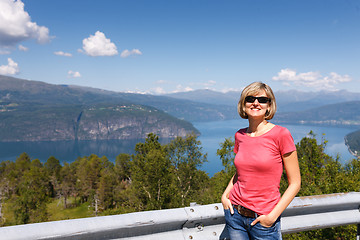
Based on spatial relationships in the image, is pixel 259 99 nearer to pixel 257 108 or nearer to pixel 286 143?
pixel 257 108

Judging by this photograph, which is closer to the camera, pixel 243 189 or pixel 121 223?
pixel 121 223

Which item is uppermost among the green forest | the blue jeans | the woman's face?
the woman's face

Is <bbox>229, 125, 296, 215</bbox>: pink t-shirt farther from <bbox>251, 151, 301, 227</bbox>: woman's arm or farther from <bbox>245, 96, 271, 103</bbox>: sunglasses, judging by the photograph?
<bbox>245, 96, 271, 103</bbox>: sunglasses

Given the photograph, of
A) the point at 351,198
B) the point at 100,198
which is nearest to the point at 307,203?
the point at 351,198

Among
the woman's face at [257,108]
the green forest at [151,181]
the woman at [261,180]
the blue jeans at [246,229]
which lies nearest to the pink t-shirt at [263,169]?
the woman at [261,180]

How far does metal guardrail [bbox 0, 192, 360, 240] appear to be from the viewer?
232 cm

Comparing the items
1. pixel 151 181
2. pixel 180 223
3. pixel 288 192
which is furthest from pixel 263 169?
pixel 151 181

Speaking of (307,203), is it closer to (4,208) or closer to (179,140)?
(179,140)

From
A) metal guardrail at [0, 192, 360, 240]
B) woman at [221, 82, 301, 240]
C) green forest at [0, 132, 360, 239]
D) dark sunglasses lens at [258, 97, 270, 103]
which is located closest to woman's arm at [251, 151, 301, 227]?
woman at [221, 82, 301, 240]

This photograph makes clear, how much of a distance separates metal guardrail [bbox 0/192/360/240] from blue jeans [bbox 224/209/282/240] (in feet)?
0.48

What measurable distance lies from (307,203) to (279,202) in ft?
2.77

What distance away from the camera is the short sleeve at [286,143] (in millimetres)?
2617

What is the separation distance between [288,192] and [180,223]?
3.96ft

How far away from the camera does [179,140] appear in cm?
3872
